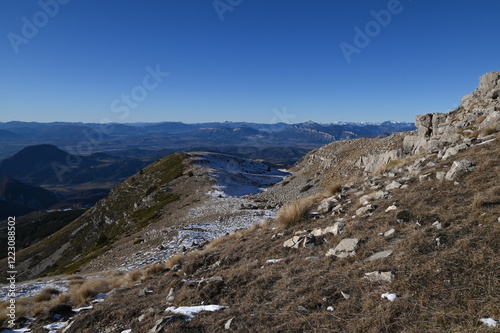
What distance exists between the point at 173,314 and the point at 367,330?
458cm

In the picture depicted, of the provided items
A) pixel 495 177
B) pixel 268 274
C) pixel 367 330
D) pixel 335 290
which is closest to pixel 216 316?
pixel 268 274

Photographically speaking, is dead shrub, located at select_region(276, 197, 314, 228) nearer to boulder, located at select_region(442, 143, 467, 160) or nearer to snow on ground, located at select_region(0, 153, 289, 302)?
boulder, located at select_region(442, 143, 467, 160)

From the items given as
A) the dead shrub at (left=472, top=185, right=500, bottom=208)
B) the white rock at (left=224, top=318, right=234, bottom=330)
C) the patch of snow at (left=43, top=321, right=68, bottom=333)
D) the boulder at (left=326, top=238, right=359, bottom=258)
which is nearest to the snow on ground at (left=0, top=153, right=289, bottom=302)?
the patch of snow at (left=43, top=321, right=68, bottom=333)

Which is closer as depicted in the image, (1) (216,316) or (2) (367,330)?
(2) (367,330)

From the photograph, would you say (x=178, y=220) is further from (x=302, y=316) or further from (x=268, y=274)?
(x=302, y=316)

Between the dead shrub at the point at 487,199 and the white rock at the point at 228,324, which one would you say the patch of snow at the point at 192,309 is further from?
the dead shrub at the point at 487,199

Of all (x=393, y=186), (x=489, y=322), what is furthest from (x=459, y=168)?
(x=489, y=322)

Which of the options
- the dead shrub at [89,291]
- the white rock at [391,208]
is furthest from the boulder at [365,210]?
the dead shrub at [89,291]

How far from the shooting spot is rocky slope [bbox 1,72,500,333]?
4.48 metres

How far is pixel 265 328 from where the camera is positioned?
16.7 ft

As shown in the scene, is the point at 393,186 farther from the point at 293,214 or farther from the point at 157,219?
→ the point at 157,219

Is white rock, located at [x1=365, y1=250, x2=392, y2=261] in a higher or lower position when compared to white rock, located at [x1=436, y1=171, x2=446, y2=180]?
lower

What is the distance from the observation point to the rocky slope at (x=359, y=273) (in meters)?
4.48

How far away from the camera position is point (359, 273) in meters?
5.93
